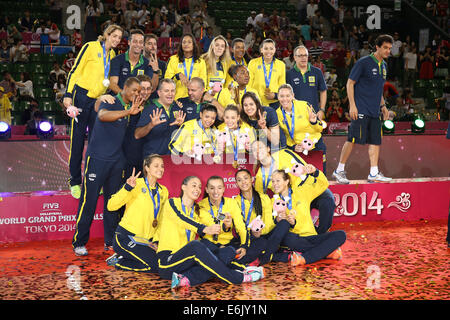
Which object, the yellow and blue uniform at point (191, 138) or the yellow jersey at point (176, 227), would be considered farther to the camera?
the yellow and blue uniform at point (191, 138)

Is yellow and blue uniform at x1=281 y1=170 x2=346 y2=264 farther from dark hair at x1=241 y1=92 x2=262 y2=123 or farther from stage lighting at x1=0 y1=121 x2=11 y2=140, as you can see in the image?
stage lighting at x1=0 y1=121 x2=11 y2=140

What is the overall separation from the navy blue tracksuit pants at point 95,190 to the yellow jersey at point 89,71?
3.09ft

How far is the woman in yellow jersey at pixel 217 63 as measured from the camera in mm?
7336

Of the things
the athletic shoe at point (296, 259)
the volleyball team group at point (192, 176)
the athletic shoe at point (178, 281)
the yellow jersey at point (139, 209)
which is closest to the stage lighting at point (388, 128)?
the volleyball team group at point (192, 176)

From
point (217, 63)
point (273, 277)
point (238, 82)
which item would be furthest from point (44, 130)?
point (273, 277)

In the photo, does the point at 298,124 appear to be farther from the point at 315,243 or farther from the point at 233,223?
the point at 233,223

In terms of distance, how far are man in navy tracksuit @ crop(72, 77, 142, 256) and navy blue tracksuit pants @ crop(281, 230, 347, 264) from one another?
1845 mm

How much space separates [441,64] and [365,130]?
8.49 meters

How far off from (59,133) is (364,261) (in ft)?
19.5

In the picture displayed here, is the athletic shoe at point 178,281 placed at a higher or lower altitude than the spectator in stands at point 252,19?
lower

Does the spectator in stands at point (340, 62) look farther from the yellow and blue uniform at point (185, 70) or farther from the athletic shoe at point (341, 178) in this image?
the yellow and blue uniform at point (185, 70)

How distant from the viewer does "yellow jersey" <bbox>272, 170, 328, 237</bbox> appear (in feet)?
20.2

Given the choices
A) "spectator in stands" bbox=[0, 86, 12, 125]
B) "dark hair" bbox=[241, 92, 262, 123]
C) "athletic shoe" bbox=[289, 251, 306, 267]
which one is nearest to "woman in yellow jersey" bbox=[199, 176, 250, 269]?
"athletic shoe" bbox=[289, 251, 306, 267]

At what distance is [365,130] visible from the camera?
7820 millimetres
